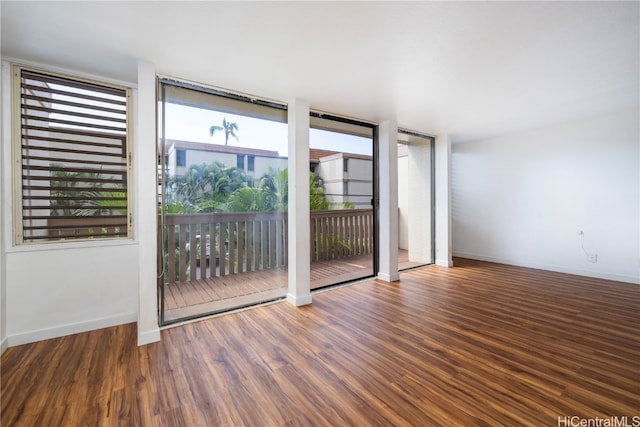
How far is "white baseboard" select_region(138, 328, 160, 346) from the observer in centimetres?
218

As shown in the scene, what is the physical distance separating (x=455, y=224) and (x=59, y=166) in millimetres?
6070

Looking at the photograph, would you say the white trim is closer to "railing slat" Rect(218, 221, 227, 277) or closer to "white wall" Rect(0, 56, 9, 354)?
"white wall" Rect(0, 56, 9, 354)

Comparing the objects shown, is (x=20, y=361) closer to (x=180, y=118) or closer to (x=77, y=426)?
(x=77, y=426)

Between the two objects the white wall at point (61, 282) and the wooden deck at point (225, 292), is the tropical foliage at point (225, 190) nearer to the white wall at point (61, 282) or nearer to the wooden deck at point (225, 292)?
the white wall at point (61, 282)

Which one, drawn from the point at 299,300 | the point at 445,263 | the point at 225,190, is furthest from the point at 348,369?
the point at 445,263

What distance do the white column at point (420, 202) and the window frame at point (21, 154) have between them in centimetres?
439

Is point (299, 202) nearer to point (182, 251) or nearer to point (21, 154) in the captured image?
point (182, 251)

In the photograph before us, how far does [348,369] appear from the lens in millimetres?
1854

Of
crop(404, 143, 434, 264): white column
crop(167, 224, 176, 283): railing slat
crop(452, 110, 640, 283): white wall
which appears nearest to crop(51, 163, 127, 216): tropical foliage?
crop(167, 224, 176, 283): railing slat

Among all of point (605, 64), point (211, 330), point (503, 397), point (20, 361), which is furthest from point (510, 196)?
point (20, 361)

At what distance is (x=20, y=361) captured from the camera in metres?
1.95

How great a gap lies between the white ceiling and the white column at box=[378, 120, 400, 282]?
952 mm

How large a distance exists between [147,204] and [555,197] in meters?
5.61
